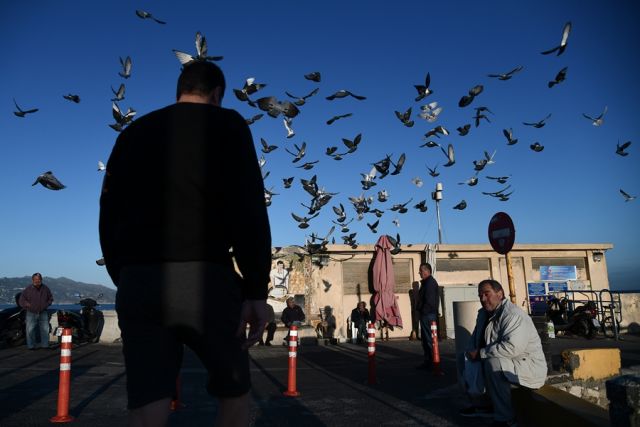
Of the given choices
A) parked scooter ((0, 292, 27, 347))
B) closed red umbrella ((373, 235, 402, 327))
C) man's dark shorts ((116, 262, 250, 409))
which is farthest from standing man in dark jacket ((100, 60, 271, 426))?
closed red umbrella ((373, 235, 402, 327))

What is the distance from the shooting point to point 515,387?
16.8ft

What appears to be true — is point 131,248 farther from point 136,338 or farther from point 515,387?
point 515,387

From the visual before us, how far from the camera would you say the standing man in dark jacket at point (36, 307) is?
1310 cm

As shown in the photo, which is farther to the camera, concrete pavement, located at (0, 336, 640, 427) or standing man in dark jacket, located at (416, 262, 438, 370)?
standing man in dark jacket, located at (416, 262, 438, 370)

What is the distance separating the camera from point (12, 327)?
13969 mm

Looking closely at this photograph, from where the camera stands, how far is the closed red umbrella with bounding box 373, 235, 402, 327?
1786cm

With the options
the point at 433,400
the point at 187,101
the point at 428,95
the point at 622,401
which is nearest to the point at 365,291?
the point at 428,95

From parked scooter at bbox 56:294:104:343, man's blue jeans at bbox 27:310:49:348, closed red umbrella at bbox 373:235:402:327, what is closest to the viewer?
man's blue jeans at bbox 27:310:49:348

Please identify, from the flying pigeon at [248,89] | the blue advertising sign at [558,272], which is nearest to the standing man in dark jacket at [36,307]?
the flying pigeon at [248,89]

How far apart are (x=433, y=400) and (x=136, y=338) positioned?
583cm

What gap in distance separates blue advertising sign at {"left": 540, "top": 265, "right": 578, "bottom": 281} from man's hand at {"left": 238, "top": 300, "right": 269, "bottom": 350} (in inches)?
832

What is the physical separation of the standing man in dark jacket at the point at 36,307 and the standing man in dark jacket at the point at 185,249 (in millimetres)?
13783

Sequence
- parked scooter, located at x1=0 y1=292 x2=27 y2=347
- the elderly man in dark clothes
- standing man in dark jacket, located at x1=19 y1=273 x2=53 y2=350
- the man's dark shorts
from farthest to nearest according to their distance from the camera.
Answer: the elderly man in dark clothes
parked scooter, located at x1=0 y1=292 x2=27 y2=347
standing man in dark jacket, located at x1=19 y1=273 x2=53 y2=350
the man's dark shorts

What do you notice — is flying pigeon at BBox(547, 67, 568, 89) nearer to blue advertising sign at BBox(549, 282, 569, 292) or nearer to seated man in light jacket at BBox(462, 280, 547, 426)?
seated man in light jacket at BBox(462, 280, 547, 426)
